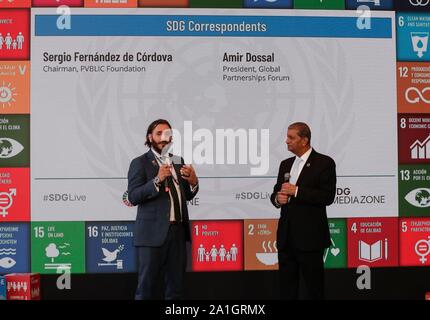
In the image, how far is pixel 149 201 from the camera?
4309mm

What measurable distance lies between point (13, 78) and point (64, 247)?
1256mm

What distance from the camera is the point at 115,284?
4.48 metres

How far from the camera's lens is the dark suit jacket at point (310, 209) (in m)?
4.29

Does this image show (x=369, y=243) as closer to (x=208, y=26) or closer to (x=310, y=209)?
(x=310, y=209)

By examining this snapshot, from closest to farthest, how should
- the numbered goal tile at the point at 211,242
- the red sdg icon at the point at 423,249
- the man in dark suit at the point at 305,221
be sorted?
the man in dark suit at the point at 305,221
the numbered goal tile at the point at 211,242
the red sdg icon at the point at 423,249

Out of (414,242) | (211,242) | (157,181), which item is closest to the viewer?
(157,181)

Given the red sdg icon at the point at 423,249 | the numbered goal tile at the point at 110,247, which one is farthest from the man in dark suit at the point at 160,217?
the red sdg icon at the point at 423,249

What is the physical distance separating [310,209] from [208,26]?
1499mm

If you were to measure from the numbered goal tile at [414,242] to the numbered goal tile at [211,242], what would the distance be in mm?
1218

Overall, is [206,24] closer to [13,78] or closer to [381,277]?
[13,78]

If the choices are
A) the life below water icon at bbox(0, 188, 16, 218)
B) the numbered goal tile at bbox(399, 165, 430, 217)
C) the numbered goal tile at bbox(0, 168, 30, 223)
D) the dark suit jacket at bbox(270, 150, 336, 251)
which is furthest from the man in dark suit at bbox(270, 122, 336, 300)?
the life below water icon at bbox(0, 188, 16, 218)

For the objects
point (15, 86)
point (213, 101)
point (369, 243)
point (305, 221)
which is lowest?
point (369, 243)

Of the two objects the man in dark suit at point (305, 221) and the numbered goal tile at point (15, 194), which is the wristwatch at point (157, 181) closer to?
the man in dark suit at point (305, 221)

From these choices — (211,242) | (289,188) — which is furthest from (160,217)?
(289,188)
